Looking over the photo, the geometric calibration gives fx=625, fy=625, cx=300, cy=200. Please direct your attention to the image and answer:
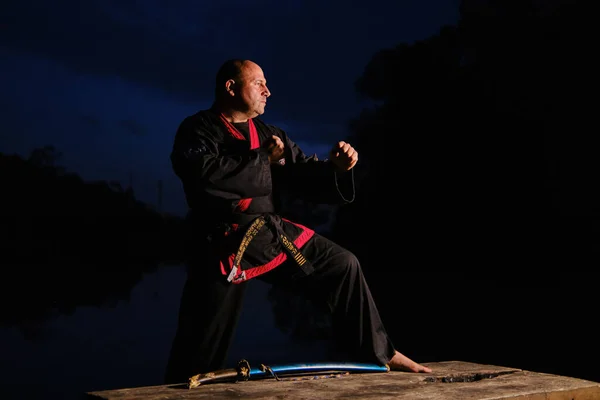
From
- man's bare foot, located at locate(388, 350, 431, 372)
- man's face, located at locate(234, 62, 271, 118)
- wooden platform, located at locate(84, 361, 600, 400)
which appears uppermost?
man's face, located at locate(234, 62, 271, 118)

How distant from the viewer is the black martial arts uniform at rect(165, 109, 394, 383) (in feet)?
8.68

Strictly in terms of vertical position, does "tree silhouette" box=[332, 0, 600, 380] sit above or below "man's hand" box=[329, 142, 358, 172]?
above

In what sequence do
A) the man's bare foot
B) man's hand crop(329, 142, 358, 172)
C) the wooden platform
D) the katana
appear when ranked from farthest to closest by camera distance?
the man's bare foot, man's hand crop(329, 142, 358, 172), the katana, the wooden platform

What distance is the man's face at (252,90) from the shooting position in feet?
9.46

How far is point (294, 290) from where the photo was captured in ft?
9.59

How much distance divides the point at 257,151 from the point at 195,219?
0.41m

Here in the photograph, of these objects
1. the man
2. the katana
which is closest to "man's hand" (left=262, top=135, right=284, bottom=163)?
the man

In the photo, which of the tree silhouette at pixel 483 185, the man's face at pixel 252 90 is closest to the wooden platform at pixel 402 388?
the man's face at pixel 252 90

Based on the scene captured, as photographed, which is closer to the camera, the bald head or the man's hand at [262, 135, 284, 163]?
the man's hand at [262, 135, 284, 163]

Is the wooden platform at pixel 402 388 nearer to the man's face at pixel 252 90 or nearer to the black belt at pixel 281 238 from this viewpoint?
the black belt at pixel 281 238

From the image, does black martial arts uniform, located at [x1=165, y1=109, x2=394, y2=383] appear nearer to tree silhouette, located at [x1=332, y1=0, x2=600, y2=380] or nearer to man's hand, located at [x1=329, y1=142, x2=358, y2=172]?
man's hand, located at [x1=329, y1=142, x2=358, y2=172]

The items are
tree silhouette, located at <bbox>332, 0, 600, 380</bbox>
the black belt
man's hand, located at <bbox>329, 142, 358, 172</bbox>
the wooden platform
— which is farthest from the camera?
tree silhouette, located at <bbox>332, 0, 600, 380</bbox>

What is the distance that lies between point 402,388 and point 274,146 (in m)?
1.16

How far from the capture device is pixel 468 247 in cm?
1191
